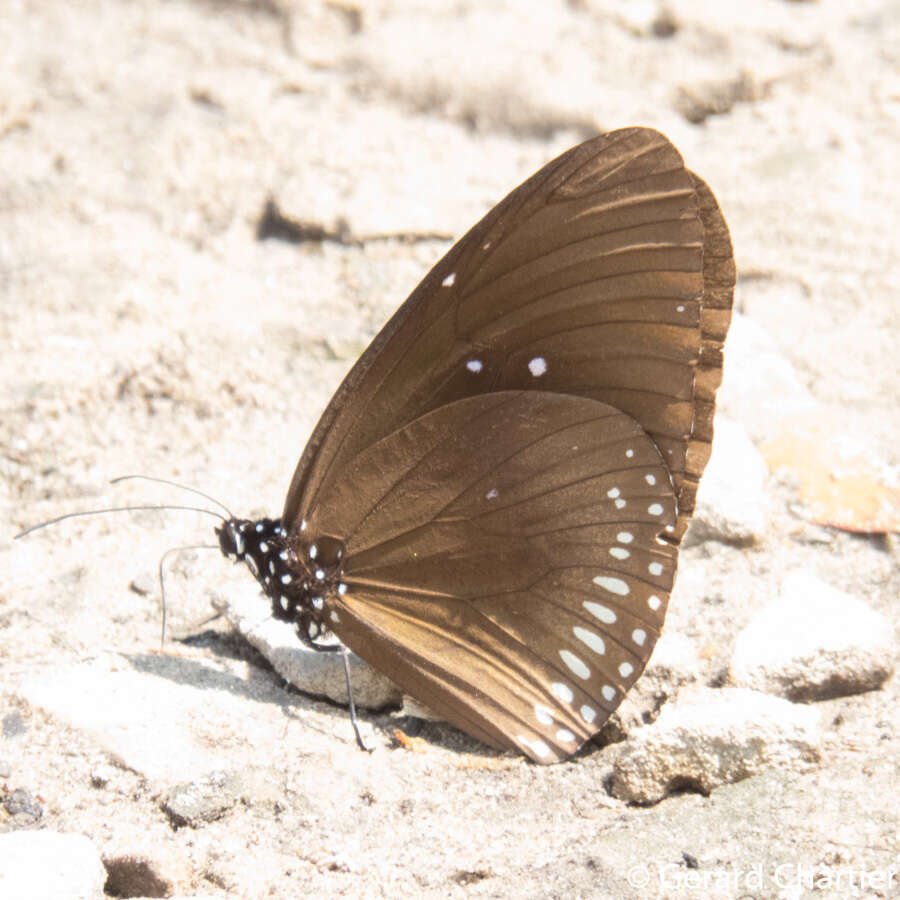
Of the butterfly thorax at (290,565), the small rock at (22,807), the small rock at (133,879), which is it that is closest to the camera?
the small rock at (133,879)

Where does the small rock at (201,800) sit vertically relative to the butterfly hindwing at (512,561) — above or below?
below

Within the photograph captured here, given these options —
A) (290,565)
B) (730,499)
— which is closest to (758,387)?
(730,499)

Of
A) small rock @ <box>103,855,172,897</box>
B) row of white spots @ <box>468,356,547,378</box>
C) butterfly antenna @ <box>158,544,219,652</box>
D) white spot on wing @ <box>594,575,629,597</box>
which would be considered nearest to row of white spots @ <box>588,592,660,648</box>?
white spot on wing @ <box>594,575,629,597</box>

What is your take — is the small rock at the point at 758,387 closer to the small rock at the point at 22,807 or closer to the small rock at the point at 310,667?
the small rock at the point at 310,667

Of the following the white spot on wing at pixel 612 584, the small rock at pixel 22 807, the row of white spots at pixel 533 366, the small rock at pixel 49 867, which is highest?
the row of white spots at pixel 533 366

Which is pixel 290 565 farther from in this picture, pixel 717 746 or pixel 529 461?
pixel 717 746

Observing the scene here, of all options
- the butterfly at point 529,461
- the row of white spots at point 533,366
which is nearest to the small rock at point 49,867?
the butterfly at point 529,461

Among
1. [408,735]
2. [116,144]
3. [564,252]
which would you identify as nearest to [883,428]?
[564,252]
